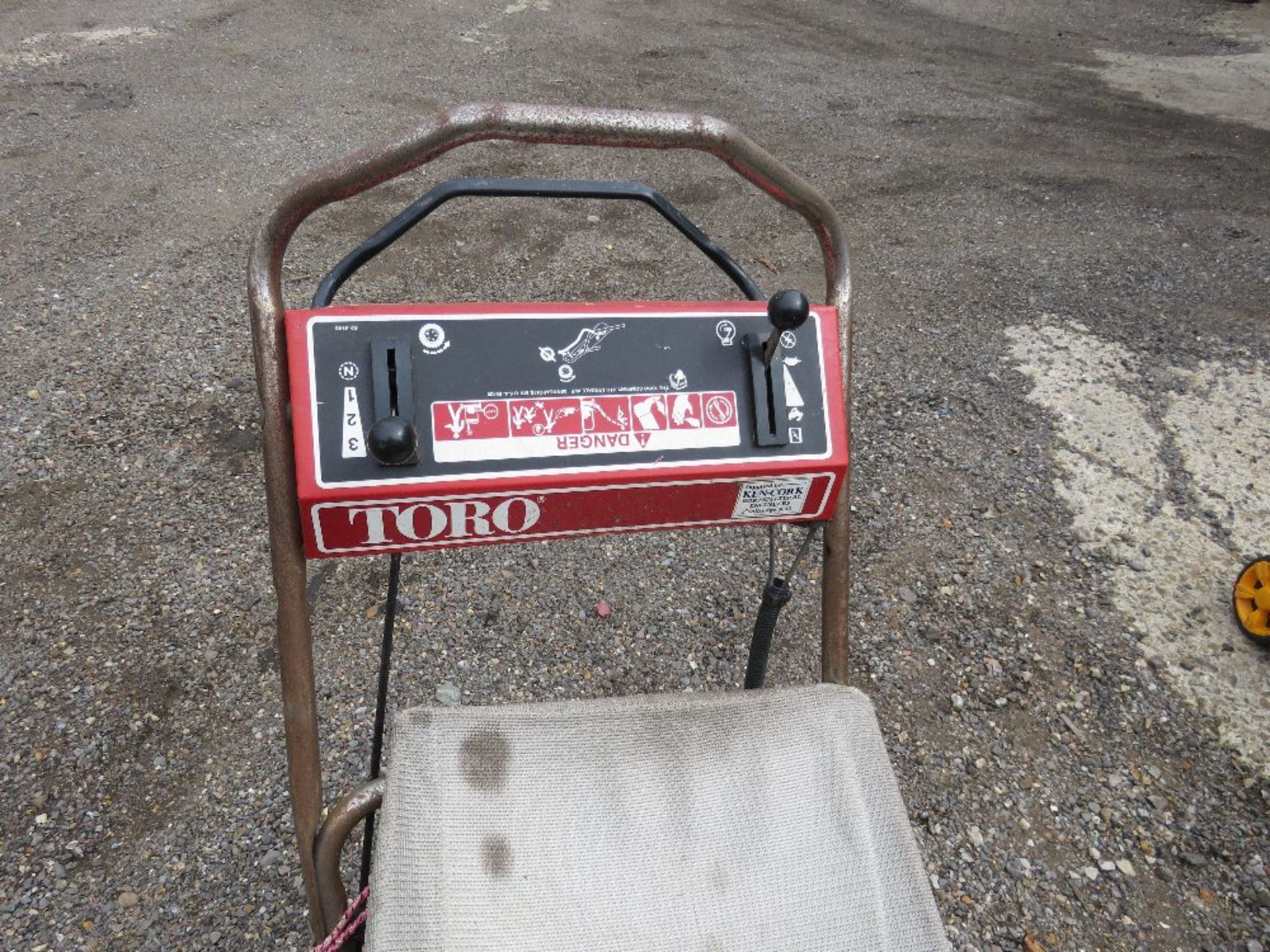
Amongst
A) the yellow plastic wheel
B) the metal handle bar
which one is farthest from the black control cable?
the yellow plastic wheel

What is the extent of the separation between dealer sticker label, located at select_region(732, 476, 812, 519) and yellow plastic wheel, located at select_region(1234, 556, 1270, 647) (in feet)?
6.08

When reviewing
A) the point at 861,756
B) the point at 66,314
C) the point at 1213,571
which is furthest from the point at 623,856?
the point at 66,314

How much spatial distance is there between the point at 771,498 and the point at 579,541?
156 centimetres

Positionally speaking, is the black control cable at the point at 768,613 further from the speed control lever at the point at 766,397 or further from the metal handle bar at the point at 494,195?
the metal handle bar at the point at 494,195

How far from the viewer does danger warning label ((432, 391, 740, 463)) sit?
940 millimetres

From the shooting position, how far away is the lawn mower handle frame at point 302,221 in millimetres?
904

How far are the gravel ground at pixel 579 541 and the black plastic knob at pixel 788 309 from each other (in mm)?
1426

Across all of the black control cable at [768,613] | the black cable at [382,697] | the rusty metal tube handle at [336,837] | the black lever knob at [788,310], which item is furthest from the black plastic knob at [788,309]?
the rusty metal tube handle at [336,837]

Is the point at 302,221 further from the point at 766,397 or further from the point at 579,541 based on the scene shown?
the point at 579,541

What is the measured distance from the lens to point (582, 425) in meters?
0.98

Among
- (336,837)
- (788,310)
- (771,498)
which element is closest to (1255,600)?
(771,498)

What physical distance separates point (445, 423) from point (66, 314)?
3.11 metres

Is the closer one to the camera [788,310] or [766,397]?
[788,310]

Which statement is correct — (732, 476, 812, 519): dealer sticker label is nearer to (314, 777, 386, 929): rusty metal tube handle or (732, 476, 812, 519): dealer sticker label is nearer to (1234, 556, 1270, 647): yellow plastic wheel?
(314, 777, 386, 929): rusty metal tube handle
